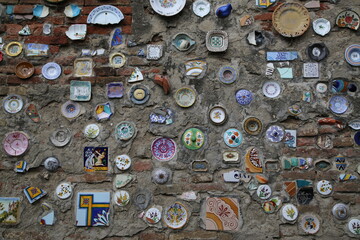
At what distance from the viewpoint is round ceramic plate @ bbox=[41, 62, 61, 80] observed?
2.60m

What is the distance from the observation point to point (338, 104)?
254cm

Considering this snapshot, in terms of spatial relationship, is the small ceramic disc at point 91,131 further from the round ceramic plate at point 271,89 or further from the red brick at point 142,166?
the round ceramic plate at point 271,89

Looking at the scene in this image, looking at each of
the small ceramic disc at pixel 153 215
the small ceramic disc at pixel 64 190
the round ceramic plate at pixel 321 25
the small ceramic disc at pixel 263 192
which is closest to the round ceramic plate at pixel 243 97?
the small ceramic disc at pixel 263 192

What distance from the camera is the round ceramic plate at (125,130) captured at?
252 centimetres

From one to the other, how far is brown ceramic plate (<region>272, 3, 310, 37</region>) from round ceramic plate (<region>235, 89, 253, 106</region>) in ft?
1.77

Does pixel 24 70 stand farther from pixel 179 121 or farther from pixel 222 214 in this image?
pixel 222 214

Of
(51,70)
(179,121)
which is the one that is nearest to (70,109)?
(51,70)

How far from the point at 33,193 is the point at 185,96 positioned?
1333mm

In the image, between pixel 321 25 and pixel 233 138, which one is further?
pixel 321 25

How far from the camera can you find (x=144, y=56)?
2.62 m

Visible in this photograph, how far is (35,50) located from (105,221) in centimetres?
143

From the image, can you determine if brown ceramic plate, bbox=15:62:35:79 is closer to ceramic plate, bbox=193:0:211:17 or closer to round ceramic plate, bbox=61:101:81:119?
round ceramic plate, bbox=61:101:81:119

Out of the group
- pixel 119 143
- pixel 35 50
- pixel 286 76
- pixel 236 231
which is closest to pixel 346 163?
pixel 286 76

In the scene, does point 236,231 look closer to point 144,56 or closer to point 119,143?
point 119,143
